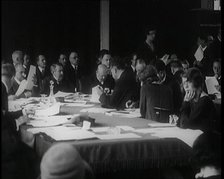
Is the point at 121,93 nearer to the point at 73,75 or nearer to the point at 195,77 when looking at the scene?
the point at 195,77

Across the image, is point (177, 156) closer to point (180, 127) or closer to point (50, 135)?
point (180, 127)

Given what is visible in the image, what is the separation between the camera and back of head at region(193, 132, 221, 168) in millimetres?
1729

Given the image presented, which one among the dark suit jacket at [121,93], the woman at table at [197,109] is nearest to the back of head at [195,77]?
the woman at table at [197,109]

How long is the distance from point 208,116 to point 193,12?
36.8 inches

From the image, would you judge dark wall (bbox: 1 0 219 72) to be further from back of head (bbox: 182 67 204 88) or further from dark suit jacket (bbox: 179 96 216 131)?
dark suit jacket (bbox: 179 96 216 131)

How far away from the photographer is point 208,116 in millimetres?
2916

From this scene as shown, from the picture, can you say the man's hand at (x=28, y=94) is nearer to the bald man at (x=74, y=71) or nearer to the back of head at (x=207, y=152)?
the bald man at (x=74, y=71)

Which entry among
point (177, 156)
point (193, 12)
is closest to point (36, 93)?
point (193, 12)

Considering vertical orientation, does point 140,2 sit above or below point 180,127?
above

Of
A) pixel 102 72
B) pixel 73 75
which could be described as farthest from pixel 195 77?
pixel 73 75

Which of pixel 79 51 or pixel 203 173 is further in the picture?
pixel 79 51

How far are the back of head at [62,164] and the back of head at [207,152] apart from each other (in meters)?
0.46

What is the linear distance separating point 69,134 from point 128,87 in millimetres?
1653

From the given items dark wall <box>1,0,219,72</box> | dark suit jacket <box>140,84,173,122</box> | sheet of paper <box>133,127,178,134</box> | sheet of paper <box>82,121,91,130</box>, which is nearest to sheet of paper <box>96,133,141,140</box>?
sheet of paper <box>133,127,178,134</box>
